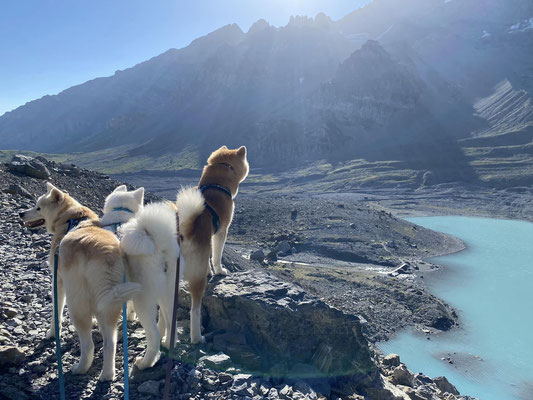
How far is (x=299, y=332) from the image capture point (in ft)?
20.9

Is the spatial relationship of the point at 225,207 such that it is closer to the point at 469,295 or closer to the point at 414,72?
the point at 469,295

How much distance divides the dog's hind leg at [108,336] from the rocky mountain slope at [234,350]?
0.15 meters

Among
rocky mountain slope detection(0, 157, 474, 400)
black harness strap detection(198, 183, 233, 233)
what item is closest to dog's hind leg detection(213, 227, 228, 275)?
rocky mountain slope detection(0, 157, 474, 400)

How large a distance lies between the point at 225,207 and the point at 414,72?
656 feet

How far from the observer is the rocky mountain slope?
183 inches

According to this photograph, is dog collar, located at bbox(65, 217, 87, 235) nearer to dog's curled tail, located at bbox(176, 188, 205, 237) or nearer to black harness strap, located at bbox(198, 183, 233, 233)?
dog's curled tail, located at bbox(176, 188, 205, 237)

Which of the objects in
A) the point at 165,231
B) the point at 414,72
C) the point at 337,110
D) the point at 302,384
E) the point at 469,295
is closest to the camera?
the point at 165,231

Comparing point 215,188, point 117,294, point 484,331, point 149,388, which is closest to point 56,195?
point 215,188

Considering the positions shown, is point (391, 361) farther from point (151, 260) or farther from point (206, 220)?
point (151, 260)

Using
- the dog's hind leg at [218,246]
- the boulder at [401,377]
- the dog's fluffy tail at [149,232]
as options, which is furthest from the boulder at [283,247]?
the dog's fluffy tail at [149,232]

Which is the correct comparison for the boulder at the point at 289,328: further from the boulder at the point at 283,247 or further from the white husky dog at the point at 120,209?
the boulder at the point at 283,247

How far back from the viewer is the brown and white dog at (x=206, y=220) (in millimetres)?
5477

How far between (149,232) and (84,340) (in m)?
1.64

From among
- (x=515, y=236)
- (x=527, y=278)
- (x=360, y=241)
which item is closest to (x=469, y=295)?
(x=527, y=278)
